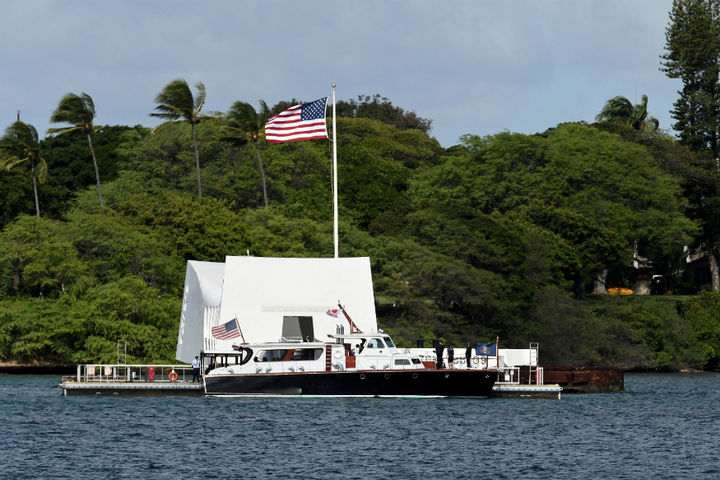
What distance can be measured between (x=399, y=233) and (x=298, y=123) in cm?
3686

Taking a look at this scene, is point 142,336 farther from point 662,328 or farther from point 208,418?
point 662,328

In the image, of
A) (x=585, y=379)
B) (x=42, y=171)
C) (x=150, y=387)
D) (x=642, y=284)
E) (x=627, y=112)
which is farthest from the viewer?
(x=627, y=112)

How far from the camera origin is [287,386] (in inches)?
2172

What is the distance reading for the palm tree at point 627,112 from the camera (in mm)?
143625

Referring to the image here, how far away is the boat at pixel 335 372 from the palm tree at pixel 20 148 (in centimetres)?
5017

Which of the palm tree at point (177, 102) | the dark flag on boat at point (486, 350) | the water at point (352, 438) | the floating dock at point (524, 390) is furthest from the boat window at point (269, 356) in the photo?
the palm tree at point (177, 102)

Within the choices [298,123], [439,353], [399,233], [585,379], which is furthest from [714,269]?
[298,123]

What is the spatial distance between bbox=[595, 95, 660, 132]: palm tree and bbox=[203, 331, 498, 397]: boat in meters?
92.5

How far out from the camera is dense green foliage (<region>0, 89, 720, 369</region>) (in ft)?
275

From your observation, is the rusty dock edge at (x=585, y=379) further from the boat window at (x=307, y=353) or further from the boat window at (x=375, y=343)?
the boat window at (x=307, y=353)

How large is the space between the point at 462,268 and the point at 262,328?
111ft

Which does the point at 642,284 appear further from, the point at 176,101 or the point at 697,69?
the point at 176,101

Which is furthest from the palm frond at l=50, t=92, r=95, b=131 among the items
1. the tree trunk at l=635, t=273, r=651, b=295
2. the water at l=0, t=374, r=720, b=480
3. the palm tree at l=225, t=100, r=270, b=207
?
the tree trunk at l=635, t=273, r=651, b=295

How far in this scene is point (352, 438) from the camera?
44.0m
